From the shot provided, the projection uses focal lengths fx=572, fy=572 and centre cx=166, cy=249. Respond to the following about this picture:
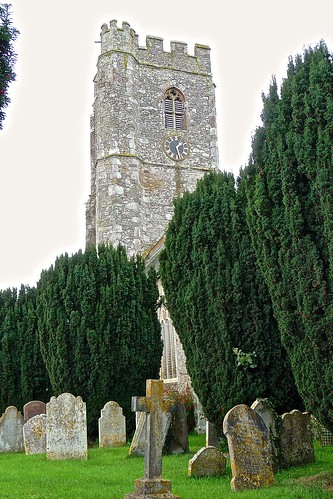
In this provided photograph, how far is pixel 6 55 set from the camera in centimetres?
573

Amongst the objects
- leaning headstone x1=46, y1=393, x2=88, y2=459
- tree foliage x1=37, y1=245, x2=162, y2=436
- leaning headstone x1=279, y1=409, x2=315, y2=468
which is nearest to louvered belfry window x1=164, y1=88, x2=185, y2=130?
tree foliage x1=37, y1=245, x2=162, y2=436

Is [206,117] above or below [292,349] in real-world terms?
above

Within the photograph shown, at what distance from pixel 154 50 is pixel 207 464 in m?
23.0

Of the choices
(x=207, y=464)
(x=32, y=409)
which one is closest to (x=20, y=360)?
(x=32, y=409)

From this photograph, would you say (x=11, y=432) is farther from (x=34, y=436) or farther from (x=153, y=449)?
(x=153, y=449)

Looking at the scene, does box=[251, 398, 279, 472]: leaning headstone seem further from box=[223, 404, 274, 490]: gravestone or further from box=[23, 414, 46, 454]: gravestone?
box=[23, 414, 46, 454]: gravestone

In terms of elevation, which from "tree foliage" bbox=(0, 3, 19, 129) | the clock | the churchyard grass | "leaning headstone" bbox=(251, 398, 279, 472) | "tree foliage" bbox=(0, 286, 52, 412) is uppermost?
the clock

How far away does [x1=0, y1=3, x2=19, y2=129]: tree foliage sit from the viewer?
5551mm

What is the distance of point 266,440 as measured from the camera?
7.55 m

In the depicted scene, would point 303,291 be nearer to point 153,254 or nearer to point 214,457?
point 214,457

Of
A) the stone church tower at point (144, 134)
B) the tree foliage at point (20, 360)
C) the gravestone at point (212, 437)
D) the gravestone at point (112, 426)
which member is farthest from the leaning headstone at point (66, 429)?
the stone church tower at point (144, 134)

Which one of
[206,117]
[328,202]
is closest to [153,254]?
[206,117]

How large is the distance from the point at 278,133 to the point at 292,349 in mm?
2837

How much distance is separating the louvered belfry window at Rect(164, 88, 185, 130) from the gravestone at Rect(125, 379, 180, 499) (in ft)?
67.5
